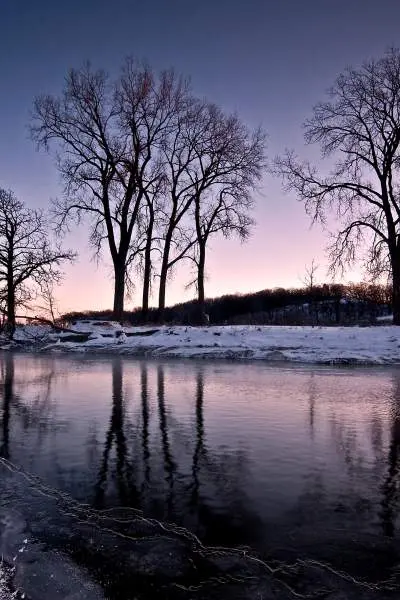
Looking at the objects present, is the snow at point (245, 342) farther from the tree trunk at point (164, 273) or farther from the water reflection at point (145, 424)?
the water reflection at point (145, 424)

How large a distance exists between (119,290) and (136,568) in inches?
999

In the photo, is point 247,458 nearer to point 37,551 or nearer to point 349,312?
point 37,551

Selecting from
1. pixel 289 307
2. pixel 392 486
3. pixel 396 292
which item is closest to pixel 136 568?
pixel 392 486

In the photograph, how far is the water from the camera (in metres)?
2.69

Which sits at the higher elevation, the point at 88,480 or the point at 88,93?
the point at 88,93

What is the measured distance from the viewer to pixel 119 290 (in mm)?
27766

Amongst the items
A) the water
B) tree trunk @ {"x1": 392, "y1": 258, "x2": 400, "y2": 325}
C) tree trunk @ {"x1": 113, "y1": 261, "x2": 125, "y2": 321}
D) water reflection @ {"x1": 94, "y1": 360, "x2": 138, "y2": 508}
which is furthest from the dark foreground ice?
tree trunk @ {"x1": 113, "y1": 261, "x2": 125, "y2": 321}

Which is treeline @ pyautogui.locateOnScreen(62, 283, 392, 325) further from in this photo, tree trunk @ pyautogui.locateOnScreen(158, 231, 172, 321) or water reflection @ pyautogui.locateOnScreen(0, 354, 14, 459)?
water reflection @ pyautogui.locateOnScreen(0, 354, 14, 459)

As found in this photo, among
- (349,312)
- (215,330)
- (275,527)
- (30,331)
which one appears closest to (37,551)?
(275,527)

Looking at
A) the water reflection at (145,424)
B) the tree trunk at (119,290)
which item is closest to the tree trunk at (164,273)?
the tree trunk at (119,290)

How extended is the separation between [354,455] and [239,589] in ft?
9.60

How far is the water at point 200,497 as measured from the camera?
2.69 meters

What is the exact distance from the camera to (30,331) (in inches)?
1067

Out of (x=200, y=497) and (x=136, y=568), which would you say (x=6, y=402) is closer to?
(x=200, y=497)
